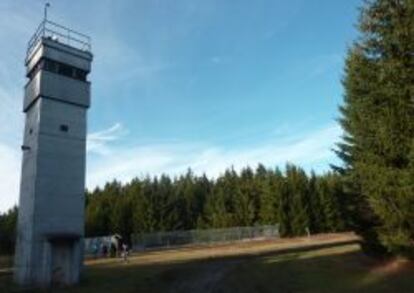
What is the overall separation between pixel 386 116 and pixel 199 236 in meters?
44.6

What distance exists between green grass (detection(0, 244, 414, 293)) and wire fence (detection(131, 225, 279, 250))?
30.1 metres

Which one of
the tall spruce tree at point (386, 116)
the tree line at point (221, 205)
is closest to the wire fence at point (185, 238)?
the tree line at point (221, 205)

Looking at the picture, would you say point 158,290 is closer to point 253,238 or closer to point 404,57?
point 404,57

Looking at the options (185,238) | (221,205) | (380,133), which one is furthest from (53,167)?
(221,205)

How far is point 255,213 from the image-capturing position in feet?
268

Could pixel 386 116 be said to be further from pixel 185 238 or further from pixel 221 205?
pixel 221 205

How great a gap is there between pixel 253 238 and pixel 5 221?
150ft

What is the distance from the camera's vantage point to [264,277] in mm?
25609

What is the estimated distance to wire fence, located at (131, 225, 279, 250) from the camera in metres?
60.5

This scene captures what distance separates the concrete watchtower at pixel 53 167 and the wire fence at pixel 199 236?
33.5 meters

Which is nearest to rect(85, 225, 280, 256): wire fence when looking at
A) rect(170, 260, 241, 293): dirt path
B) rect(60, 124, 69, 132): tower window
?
rect(170, 260, 241, 293): dirt path

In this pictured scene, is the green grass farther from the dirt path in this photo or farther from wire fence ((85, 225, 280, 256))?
wire fence ((85, 225, 280, 256))

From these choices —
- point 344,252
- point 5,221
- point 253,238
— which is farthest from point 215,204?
point 344,252

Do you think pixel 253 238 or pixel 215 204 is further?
pixel 215 204
